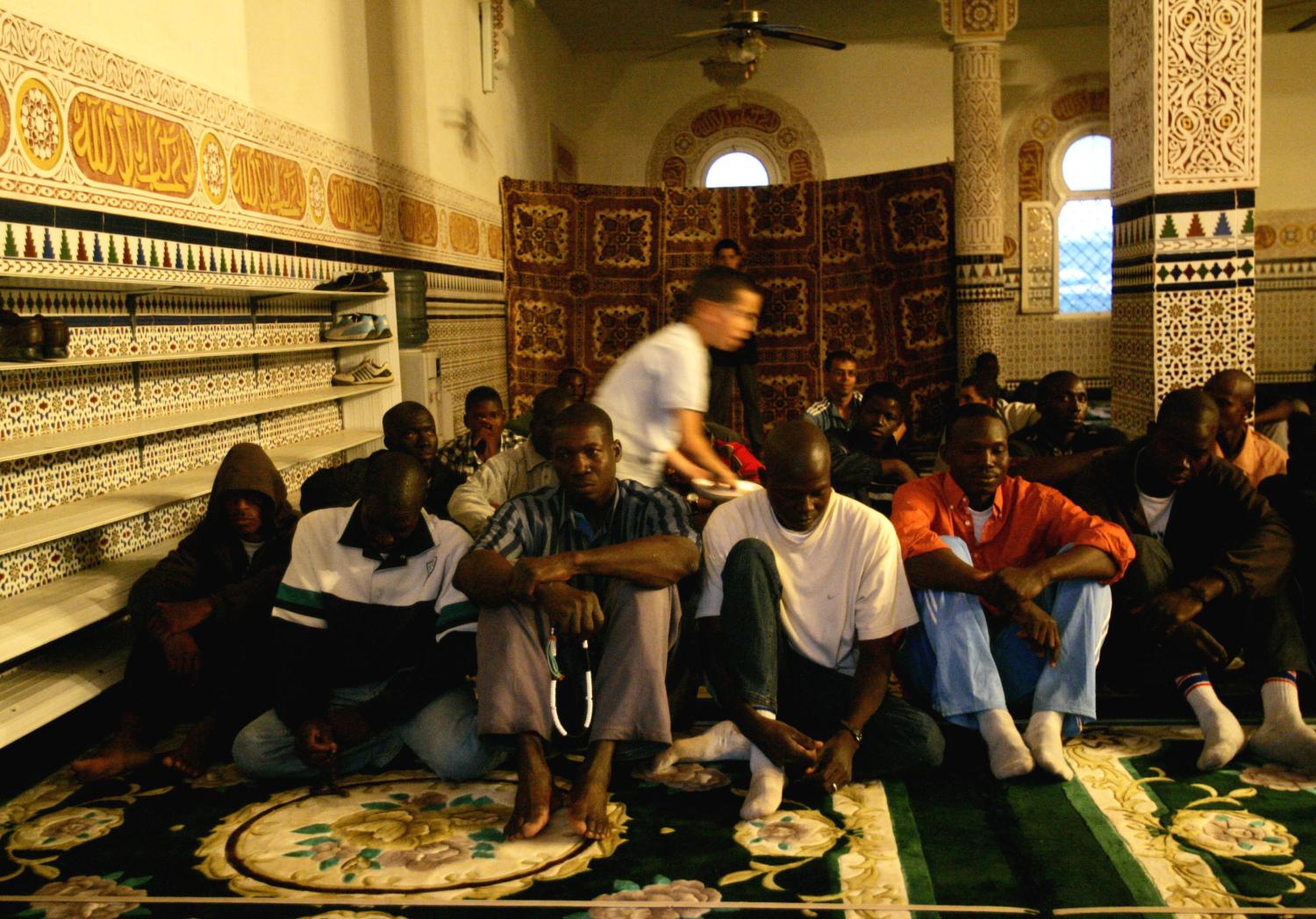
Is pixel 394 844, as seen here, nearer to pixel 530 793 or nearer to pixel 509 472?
pixel 530 793

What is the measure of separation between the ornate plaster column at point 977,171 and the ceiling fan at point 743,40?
45.2 inches

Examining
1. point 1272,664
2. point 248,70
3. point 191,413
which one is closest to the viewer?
point 1272,664

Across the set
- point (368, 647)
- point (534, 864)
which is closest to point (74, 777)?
point (368, 647)

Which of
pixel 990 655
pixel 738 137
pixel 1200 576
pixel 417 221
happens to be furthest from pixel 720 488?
pixel 738 137

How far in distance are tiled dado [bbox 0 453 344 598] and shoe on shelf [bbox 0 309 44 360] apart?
574mm

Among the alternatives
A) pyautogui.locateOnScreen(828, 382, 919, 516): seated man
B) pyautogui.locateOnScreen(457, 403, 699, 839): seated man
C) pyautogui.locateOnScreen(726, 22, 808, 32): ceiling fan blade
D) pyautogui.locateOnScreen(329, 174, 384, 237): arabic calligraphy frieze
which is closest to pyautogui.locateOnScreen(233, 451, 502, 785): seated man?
pyautogui.locateOnScreen(457, 403, 699, 839): seated man

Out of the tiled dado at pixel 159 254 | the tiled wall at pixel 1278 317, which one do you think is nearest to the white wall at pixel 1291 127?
the tiled wall at pixel 1278 317

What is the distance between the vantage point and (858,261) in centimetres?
994

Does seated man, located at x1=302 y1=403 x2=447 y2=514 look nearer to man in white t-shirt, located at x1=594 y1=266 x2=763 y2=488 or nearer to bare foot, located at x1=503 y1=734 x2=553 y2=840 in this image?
man in white t-shirt, located at x1=594 y1=266 x2=763 y2=488

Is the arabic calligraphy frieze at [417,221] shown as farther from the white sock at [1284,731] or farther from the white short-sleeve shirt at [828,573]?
the white sock at [1284,731]

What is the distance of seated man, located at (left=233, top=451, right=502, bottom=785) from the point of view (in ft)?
10.5

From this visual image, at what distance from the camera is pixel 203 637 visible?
3459 mm

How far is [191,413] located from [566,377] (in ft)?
9.11

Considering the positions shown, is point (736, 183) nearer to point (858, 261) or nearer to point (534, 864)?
point (858, 261)
